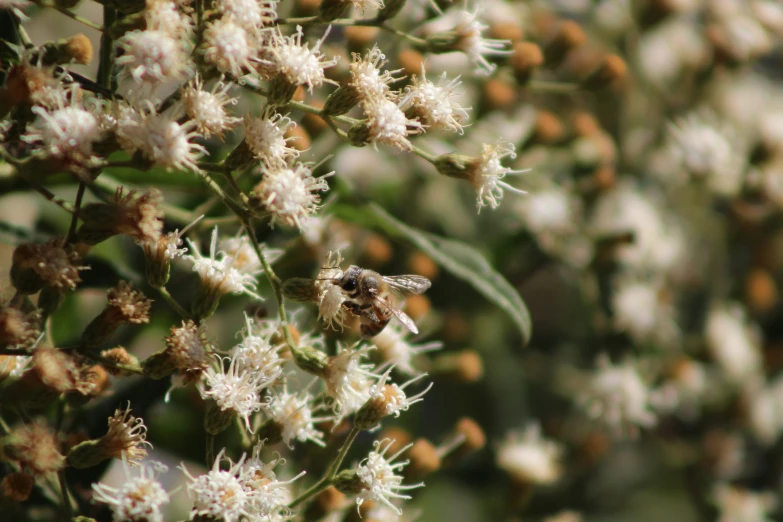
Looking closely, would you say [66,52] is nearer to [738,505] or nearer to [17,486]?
[17,486]

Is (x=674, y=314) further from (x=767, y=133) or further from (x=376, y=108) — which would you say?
(x=376, y=108)

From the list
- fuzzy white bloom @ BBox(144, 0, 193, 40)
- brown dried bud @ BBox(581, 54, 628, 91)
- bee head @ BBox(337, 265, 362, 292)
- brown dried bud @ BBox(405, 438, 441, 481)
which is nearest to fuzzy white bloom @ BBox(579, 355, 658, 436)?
brown dried bud @ BBox(581, 54, 628, 91)

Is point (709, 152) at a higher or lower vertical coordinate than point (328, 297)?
lower

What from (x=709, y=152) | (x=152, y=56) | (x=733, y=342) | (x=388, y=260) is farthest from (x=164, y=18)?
(x=733, y=342)

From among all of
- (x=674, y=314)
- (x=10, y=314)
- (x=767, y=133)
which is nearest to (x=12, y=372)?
(x=10, y=314)

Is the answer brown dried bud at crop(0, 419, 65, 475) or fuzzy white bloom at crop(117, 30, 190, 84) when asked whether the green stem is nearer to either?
brown dried bud at crop(0, 419, 65, 475)

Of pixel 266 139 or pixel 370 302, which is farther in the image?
pixel 370 302

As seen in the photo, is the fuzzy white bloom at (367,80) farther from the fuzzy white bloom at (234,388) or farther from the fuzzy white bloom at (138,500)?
the fuzzy white bloom at (138,500)
